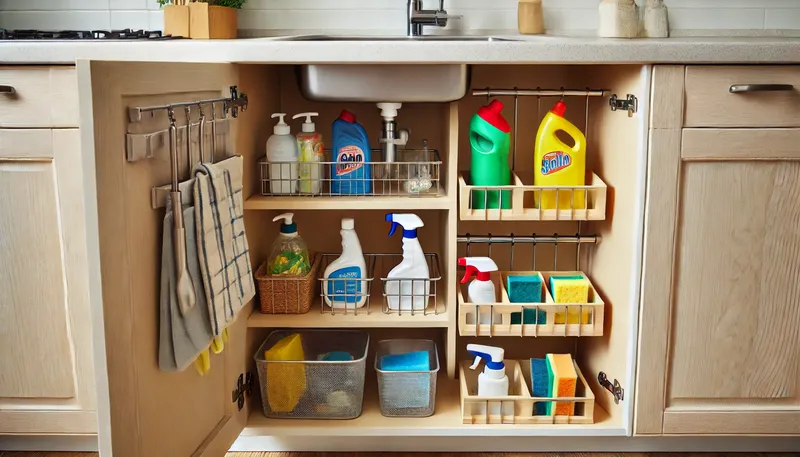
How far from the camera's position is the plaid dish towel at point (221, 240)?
52.5 inches

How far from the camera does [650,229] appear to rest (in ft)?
5.47

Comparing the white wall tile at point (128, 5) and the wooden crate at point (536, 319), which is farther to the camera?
the white wall tile at point (128, 5)

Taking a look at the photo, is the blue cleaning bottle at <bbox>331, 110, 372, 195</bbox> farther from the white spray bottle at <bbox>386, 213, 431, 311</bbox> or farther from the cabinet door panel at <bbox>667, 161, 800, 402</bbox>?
the cabinet door panel at <bbox>667, 161, 800, 402</bbox>

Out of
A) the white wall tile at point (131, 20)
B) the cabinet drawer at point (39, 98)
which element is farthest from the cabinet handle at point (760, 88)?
the white wall tile at point (131, 20)

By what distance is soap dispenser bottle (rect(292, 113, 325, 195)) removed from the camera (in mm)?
1911

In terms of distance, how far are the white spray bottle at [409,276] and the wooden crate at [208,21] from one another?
708 millimetres

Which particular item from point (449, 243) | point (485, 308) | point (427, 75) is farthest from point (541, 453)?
point (427, 75)

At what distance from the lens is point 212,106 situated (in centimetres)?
149

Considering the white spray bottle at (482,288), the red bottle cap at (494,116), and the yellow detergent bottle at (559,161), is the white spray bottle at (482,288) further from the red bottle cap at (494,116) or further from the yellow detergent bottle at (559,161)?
the red bottle cap at (494,116)

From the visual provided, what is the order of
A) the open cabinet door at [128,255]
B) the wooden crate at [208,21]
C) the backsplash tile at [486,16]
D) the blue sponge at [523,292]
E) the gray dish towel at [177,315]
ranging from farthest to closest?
the backsplash tile at [486,16], the wooden crate at [208,21], the blue sponge at [523,292], the gray dish towel at [177,315], the open cabinet door at [128,255]

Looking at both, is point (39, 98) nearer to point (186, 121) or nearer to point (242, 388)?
point (186, 121)

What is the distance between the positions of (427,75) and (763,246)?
835mm

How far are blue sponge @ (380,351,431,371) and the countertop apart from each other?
748mm

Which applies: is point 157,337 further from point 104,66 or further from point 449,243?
point 449,243
